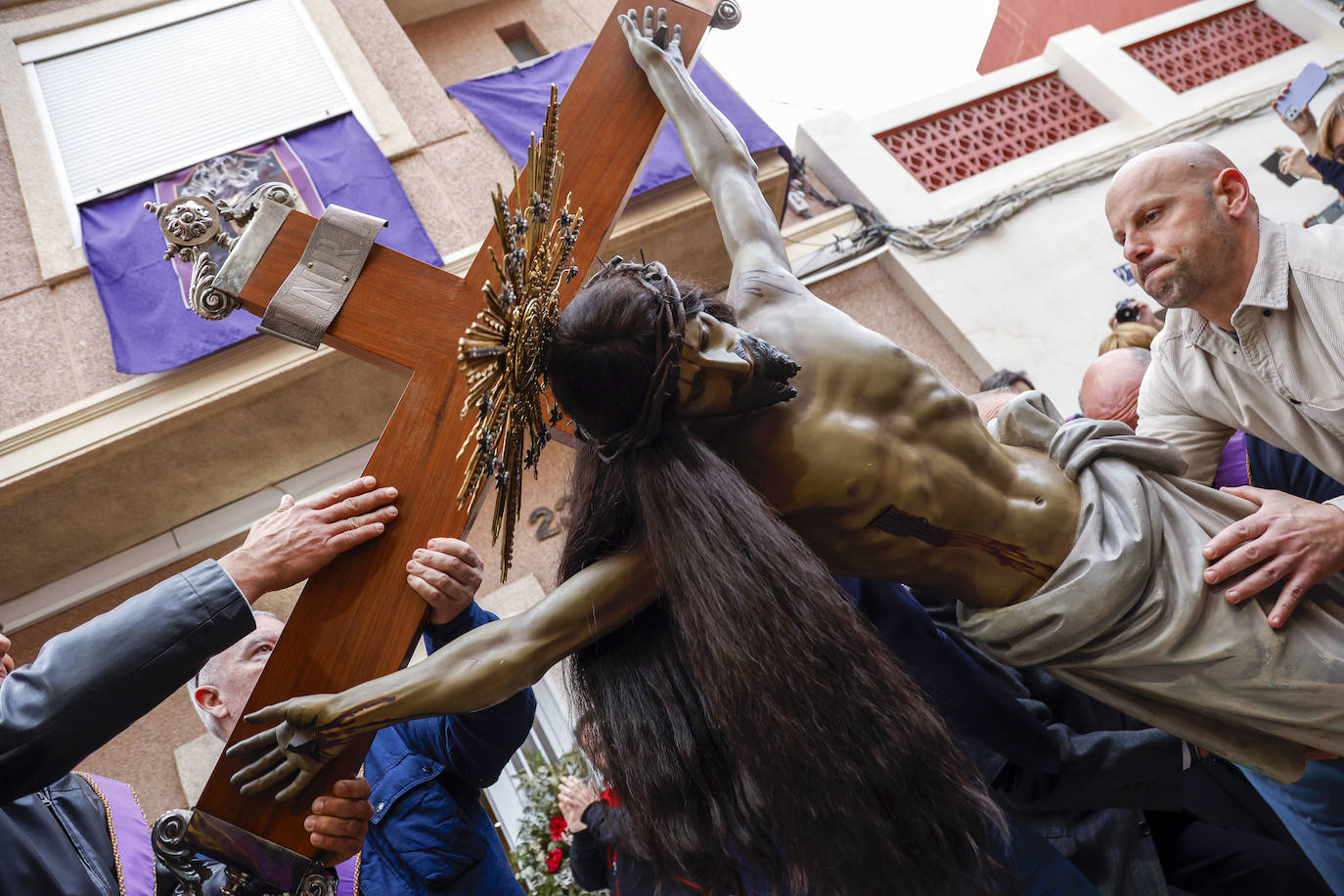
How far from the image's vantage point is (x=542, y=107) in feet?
16.5

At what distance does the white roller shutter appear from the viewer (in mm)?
4492

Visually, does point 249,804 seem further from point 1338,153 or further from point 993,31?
point 993,31

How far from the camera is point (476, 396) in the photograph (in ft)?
4.64

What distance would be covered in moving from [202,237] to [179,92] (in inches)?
134

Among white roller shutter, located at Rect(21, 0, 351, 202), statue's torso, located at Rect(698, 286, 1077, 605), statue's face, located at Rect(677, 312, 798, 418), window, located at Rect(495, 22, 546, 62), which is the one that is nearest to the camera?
statue's face, located at Rect(677, 312, 798, 418)

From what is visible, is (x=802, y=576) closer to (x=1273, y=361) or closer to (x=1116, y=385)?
(x=1273, y=361)

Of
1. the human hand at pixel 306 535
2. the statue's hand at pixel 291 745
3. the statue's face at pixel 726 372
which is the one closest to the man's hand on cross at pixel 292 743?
the statue's hand at pixel 291 745

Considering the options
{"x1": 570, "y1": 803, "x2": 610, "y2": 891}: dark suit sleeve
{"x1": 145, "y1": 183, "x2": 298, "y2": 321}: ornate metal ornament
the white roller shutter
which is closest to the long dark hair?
{"x1": 145, "y1": 183, "x2": 298, "y2": 321}: ornate metal ornament

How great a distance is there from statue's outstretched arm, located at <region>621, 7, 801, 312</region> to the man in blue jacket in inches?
33.4

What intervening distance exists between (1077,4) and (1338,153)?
20.7ft

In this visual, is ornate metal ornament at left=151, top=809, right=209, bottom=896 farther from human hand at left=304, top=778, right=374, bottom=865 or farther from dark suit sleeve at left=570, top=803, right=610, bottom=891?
dark suit sleeve at left=570, top=803, right=610, bottom=891

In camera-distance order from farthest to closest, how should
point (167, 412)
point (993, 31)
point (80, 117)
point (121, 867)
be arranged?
1. point (993, 31)
2. point (80, 117)
3. point (167, 412)
4. point (121, 867)

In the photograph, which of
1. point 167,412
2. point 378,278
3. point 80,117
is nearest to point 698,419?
point 378,278

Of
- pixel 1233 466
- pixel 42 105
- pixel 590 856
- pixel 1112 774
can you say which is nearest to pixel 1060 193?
pixel 1233 466
